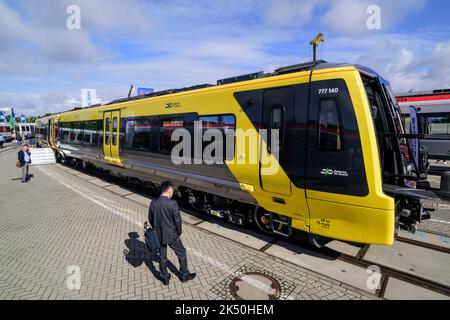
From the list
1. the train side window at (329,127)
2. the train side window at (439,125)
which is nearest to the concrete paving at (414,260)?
the train side window at (329,127)

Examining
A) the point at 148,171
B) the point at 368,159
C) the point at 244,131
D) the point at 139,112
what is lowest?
the point at 148,171

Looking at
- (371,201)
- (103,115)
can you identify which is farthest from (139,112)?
(371,201)

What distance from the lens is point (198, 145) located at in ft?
21.1

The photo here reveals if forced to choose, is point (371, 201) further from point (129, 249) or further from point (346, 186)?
point (129, 249)

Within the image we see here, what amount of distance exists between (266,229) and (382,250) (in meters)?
2.34

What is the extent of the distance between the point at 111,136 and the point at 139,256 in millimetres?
6916

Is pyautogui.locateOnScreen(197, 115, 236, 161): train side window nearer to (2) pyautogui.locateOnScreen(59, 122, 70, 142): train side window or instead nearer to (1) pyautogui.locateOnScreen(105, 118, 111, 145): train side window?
(1) pyautogui.locateOnScreen(105, 118, 111, 145): train side window

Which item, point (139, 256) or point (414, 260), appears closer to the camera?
point (414, 260)

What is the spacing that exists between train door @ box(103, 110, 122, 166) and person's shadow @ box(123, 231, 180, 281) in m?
5.16

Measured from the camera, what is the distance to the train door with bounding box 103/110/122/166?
1020 centimetres

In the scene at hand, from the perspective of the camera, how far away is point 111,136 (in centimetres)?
1065

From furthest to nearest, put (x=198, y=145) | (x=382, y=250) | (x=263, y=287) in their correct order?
(x=198, y=145) < (x=382, y=250) < (x=263, y=287)

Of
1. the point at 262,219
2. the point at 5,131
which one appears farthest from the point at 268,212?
the point at 5,131

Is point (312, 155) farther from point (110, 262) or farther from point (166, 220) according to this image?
point (110, 262)
